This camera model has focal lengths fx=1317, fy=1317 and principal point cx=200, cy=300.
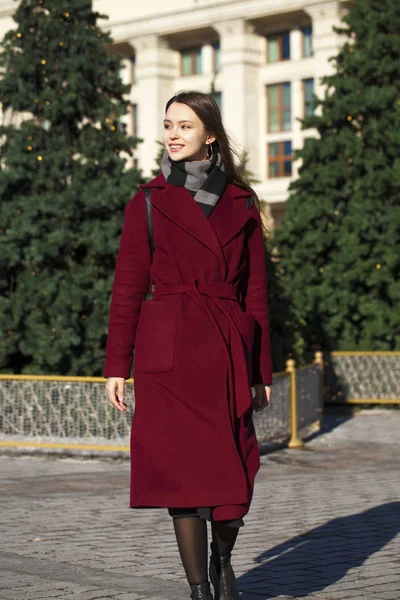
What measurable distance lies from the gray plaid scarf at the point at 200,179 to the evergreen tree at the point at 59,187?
29.5 feet

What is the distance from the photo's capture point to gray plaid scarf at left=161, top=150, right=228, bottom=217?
16.9 feet

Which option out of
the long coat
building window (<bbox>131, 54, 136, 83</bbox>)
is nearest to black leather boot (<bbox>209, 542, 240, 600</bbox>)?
the long coat

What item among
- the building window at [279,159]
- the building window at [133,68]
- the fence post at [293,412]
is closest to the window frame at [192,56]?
the building window at [133,68]

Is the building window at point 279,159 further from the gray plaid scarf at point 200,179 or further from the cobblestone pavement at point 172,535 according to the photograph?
the gray plaid scarf at point 200,179

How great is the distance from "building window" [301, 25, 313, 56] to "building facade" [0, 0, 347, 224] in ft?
0.13

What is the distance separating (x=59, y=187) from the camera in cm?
1503

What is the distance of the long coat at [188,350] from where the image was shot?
4.91m

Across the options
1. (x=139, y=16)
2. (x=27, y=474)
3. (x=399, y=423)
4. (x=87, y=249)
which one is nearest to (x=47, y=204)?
(x=87, y=249)

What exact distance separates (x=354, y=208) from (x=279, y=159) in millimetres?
33301

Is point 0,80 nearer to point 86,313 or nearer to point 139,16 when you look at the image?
point 86,313

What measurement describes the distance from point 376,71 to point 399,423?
5.86 m

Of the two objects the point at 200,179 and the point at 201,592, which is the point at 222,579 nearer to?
the point at 201,592

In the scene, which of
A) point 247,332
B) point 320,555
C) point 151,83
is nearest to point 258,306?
point 247,332

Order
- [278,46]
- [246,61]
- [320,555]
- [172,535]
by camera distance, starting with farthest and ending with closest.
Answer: [278,46] → [246,61] → [172,535] → [320,555]
